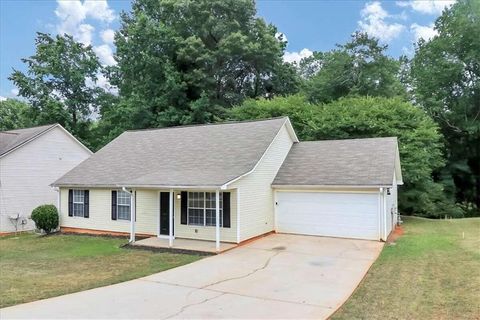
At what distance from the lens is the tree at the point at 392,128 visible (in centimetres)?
2183

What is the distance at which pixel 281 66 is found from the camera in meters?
34.6

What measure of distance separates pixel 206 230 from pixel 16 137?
14088 millimetres

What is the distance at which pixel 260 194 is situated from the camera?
15297 millimetres

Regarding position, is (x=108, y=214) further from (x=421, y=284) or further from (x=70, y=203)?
(x=421, y=284)

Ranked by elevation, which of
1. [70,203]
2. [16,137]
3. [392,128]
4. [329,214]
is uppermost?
[392,128]

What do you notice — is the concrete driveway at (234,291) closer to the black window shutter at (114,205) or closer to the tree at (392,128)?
the black window shutter at (114,205)

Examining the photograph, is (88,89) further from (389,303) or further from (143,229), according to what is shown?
(389,303)

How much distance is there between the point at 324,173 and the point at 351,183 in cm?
153

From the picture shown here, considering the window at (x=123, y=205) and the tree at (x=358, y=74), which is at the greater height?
the tree at (x=358, y=74)

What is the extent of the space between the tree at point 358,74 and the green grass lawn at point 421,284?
735 inches

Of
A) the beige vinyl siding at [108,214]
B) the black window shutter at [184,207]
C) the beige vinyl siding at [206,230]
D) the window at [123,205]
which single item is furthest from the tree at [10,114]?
the black window shutter at [184,207]

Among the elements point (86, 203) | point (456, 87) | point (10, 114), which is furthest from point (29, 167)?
point (456, 87)

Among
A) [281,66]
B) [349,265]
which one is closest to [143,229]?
[349,265]

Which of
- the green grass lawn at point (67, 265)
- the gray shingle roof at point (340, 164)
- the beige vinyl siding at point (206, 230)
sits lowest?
the green grass lawn at point (67, 265)
